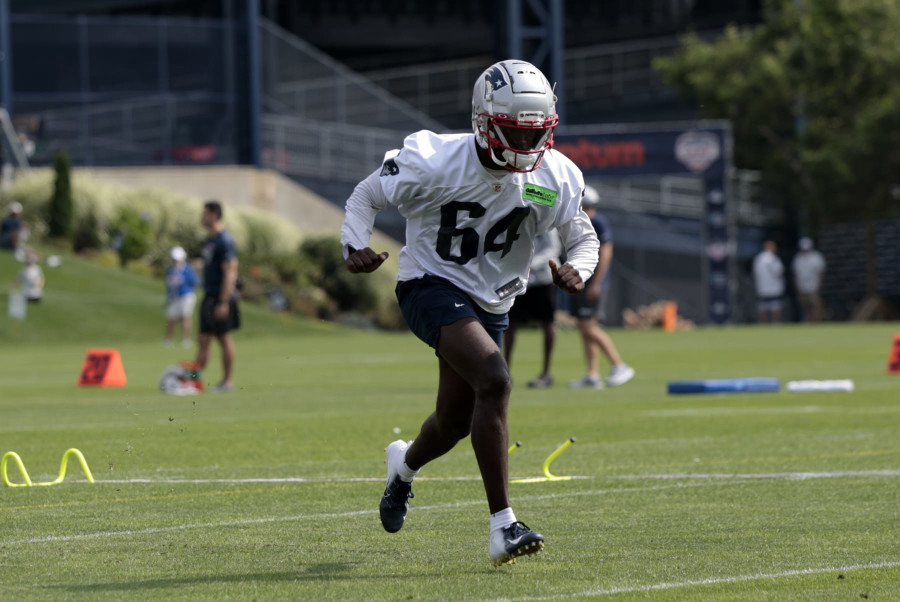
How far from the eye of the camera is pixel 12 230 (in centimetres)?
3759

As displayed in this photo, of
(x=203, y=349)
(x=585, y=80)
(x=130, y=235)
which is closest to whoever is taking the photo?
(x=203, y=349)

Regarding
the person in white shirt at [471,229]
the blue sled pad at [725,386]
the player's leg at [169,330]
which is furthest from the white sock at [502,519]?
the player's leg at [169,330]

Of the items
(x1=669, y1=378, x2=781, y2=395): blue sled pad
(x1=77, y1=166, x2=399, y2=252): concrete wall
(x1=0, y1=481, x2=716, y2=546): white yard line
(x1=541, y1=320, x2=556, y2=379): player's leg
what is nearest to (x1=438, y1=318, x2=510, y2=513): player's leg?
(x1=0, y1=481, x2=716, y2=546): white yard line

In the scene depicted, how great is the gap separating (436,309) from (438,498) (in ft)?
7.08

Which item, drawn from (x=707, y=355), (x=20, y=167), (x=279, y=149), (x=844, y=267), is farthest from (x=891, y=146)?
(x=20, y=167)

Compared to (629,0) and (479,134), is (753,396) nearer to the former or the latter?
(479,134)

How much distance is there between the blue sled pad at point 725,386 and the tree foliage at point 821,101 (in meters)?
27.3

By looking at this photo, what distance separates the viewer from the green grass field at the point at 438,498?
6184mm

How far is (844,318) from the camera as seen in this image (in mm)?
43562

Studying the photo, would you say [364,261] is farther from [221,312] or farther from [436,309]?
[221,312]

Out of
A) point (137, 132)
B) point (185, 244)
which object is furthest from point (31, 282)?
point (137, 132)

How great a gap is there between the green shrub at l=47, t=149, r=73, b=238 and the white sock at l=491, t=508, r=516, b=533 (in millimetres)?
33343

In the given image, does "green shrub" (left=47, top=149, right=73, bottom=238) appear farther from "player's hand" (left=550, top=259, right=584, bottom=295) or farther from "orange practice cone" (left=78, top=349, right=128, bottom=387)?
"player's hand" (left=550, top=259, right=584, bottom=295)

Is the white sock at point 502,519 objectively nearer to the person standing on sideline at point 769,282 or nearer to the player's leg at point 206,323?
the player's leg at point 206,323
